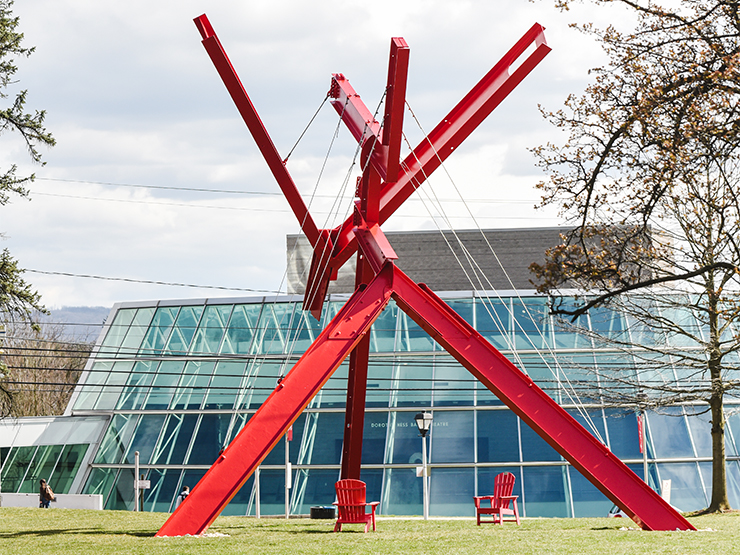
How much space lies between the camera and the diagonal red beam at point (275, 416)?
34.6 feet

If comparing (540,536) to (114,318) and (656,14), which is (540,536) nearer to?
(656,14)

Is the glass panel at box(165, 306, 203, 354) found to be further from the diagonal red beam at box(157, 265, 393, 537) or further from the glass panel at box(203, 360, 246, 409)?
the diagonal red beam at box(157, 265, 393, 537)

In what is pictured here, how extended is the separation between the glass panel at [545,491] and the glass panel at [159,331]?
15887 millimetres

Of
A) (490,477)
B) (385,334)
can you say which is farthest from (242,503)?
(385,334)

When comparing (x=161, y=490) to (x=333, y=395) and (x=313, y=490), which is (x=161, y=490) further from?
(x=333, y=395)

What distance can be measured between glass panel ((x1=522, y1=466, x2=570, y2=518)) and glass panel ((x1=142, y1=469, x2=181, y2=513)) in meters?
11.8

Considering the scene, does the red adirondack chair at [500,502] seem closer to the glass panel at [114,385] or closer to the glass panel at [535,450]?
the glass panel at [535,450]

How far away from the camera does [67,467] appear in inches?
1188

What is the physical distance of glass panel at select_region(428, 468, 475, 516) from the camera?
81.8 feet

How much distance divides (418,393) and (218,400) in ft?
24.9

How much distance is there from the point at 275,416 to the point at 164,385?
2191 cm

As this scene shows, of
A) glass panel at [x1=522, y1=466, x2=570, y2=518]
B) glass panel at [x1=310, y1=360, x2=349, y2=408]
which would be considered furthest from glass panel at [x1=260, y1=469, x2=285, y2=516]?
glass panel at [x1=522, y1=466, x2=570, y2=518]

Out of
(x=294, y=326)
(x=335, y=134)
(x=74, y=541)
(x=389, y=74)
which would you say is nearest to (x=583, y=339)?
(x=294, y=326)

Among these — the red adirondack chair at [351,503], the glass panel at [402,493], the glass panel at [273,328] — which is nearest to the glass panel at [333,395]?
the glass panel at [273,328]
